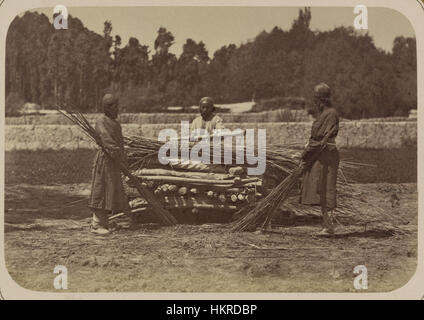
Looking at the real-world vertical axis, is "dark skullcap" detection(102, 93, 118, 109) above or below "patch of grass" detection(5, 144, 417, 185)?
above

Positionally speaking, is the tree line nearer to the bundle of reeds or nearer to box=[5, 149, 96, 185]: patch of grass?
the bundle of reeds

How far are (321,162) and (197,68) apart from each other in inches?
70.9

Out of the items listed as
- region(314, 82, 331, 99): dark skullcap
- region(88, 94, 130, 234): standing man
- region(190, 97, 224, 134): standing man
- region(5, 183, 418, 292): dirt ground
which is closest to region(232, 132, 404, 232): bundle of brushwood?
region(5, 183, 418, 292): dirt ground

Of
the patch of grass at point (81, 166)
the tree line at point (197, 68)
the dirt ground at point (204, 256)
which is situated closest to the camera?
the dirt ground at point (204, 256)

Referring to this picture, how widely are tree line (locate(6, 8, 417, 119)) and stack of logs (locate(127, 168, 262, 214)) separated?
3.42 feet

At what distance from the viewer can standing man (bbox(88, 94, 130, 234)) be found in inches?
262

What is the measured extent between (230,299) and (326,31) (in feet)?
9.67

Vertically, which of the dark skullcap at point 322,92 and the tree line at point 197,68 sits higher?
the tree line at point 197,68

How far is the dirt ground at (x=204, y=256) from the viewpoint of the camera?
6.33 metres

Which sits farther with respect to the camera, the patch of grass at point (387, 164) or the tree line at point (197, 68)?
the patch of grass at point (387, 164)

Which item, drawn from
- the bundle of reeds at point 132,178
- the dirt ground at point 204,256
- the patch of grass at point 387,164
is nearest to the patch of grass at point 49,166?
Answer: the dirt ground at point 204,256

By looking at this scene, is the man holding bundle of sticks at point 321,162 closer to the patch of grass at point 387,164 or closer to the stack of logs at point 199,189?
the stack of logs at point 199,189

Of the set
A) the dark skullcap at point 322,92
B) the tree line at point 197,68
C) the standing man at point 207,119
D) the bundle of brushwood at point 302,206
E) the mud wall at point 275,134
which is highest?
the tree line at point 197,68

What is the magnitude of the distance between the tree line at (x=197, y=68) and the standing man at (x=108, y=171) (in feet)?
1.51
